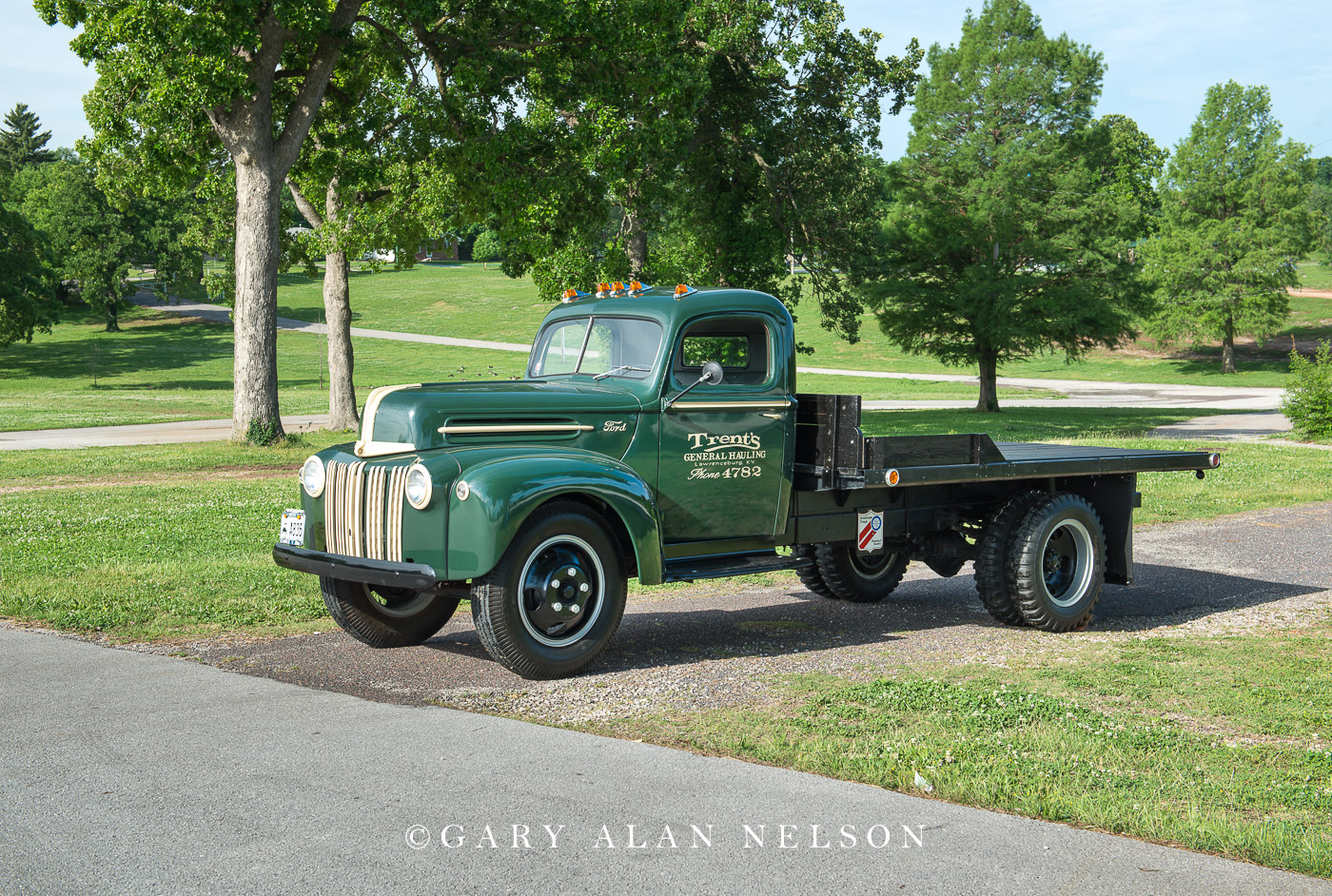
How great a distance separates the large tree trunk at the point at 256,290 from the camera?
20.5 metres

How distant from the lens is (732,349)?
24.5 ft

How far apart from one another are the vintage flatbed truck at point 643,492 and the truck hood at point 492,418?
0.04 ft

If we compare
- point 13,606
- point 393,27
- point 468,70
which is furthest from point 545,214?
point 13,606

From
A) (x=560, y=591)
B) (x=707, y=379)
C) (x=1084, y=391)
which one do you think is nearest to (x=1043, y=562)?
(x=707, y=379)

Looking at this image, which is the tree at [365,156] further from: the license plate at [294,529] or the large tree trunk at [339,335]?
the license plate at [294,529]

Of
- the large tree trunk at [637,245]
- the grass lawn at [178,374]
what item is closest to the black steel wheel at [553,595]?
the large tree trunk at [637,245]

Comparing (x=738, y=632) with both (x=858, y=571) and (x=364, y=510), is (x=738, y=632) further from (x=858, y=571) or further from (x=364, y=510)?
(x=364, y=510)

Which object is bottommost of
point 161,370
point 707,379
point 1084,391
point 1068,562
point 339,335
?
point 1084,391

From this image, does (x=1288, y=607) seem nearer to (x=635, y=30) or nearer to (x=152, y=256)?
(x=635, y=30)

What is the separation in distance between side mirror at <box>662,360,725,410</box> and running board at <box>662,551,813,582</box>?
96 centimetres

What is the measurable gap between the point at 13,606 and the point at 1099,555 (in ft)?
25.3

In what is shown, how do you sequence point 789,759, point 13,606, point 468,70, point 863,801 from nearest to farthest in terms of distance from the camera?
point 863,801 → point 789,759 → point 13,606 → point 468,70

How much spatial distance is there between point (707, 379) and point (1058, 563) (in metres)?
3.14

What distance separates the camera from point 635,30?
70.2 ft
